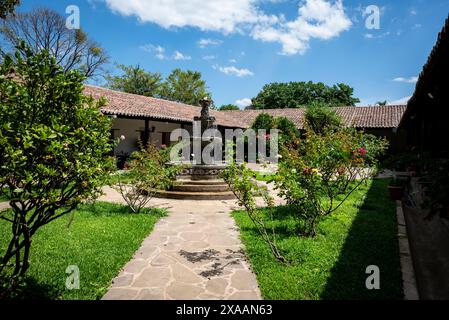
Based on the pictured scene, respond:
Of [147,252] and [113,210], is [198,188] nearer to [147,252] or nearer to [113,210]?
[113,210]

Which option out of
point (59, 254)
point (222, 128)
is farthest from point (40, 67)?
point (222, 128)

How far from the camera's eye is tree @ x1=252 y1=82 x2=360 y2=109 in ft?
148

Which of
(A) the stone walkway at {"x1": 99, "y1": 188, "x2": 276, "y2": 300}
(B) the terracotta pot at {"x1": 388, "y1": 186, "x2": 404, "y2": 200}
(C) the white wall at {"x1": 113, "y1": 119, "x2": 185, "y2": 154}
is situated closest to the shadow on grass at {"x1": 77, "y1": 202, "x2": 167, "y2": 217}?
(A) the stone walkway at {"x1": 99, "y1": 188, "x2": 276, "y2": 300}

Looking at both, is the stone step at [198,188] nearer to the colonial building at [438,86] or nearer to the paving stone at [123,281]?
the paving stone at [123,281]

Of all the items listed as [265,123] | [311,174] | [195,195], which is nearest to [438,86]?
[311,174]

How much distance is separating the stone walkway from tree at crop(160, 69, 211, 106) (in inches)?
1464

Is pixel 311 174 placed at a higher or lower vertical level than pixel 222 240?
higher

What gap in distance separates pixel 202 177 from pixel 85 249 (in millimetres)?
6294

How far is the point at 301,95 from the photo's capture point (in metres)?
47.1

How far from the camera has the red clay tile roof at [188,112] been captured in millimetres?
16750

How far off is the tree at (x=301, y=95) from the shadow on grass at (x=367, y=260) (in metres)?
39.5

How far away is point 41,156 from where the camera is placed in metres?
2.79

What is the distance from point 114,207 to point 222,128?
722 inches
